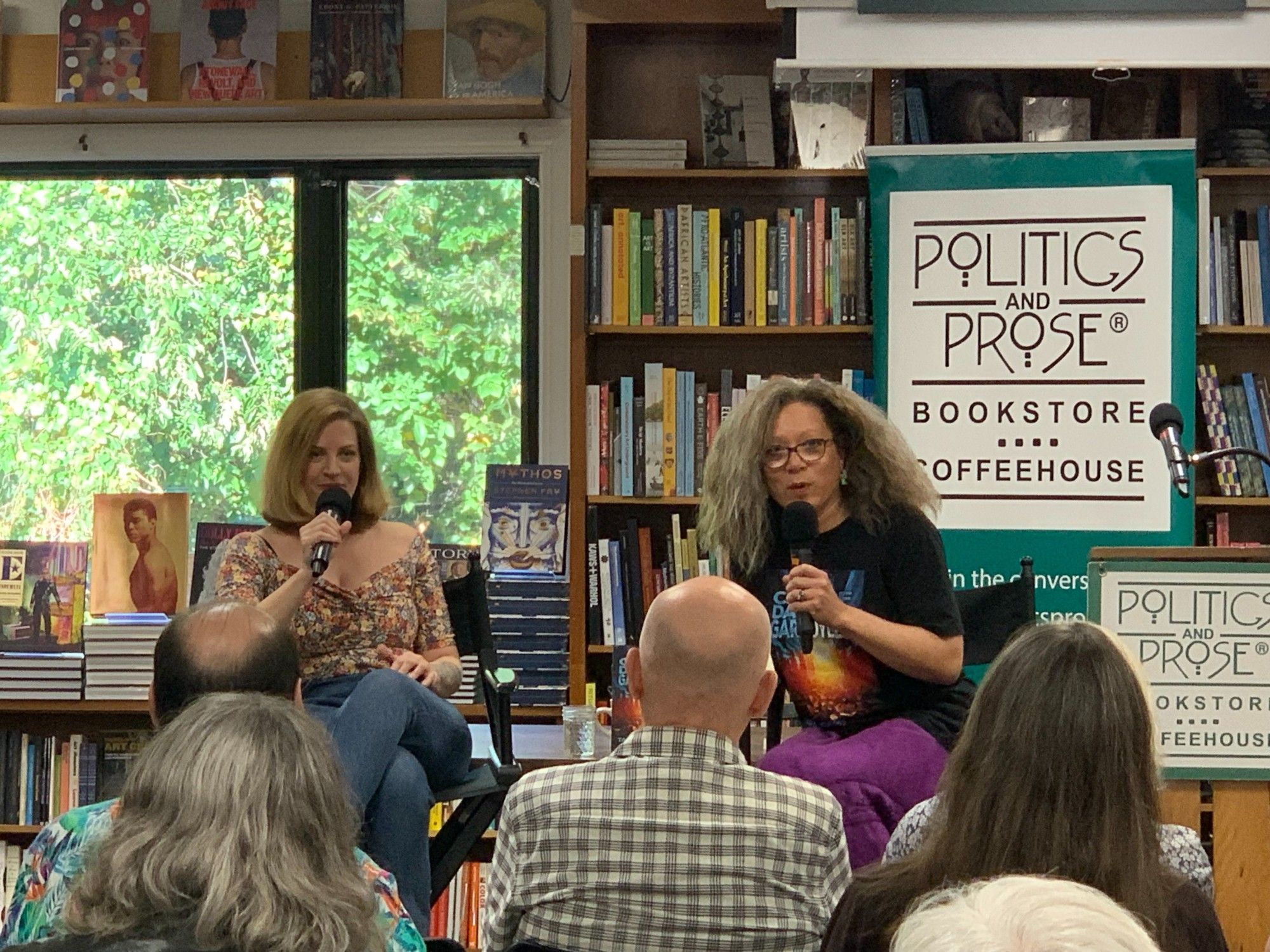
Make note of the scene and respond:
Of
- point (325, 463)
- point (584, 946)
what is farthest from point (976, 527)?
point (584, 946)

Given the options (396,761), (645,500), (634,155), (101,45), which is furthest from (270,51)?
(396,761)

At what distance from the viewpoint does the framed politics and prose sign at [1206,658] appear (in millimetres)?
2869

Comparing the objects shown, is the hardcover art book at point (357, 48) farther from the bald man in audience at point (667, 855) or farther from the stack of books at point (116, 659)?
the bald man in audience at point (667, 855)

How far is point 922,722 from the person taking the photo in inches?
113

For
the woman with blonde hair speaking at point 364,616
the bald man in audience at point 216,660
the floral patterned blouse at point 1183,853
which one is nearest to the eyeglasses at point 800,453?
the woman with blonde hair speaking at point 364,616

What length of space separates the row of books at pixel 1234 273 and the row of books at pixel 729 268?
0.92 metres

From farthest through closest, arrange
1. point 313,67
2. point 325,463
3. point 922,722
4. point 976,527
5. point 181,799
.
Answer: point 313,67 < point 976,527 < point 325,463 < point 922,722 < point 181,799

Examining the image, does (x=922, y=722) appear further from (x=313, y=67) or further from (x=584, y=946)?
(x=313, y=67)

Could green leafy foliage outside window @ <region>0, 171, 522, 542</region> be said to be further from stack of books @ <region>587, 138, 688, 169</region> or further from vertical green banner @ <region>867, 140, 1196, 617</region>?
vertical green banner @ <region>867, 140, 1196, 617</region>

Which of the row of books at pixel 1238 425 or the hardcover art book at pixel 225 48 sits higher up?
the hardcover art book at pixel 225 48

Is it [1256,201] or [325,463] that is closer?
[325,463]

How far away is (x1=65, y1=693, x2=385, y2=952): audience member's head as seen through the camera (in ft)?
4.40

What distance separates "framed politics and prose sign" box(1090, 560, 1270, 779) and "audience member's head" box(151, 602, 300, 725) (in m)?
1.53

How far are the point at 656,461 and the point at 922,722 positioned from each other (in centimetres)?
180
